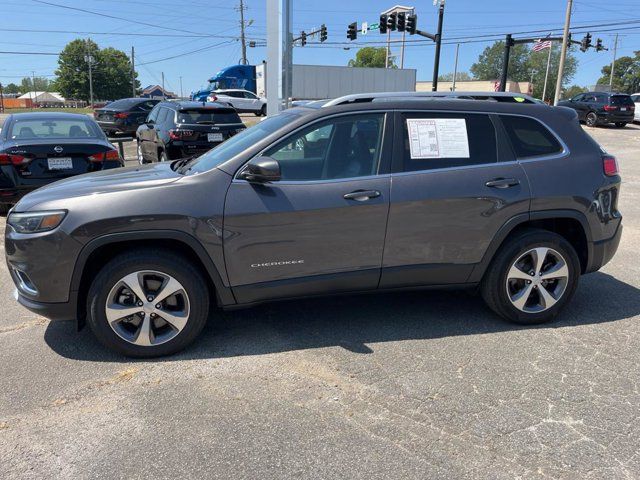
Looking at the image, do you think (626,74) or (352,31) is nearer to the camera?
(352,31)

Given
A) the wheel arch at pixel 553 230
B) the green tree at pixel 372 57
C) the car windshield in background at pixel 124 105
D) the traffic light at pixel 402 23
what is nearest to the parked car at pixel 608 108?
the traffic light at pixel 402 23

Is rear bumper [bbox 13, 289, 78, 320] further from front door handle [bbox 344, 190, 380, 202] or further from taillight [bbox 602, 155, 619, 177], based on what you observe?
taillight [bbox 602, 155, 619, 177]

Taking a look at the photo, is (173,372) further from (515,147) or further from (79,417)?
(515,147)

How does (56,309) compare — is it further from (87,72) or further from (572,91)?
(572,91)

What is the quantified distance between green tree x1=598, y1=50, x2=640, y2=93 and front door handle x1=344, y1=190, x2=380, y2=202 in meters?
116

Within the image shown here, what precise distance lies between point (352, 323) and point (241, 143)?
165 cm

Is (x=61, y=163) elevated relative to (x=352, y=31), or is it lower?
lower

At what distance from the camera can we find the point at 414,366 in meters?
3.50

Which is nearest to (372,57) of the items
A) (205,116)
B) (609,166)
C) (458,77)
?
(458,77)

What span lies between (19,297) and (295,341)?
193cm

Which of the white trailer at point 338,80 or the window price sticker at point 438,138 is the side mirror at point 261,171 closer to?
the window price sticker at point 438,138

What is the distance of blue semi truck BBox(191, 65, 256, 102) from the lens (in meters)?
39.2

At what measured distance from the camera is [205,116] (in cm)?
1050

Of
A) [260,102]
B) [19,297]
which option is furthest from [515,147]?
[260,102]
